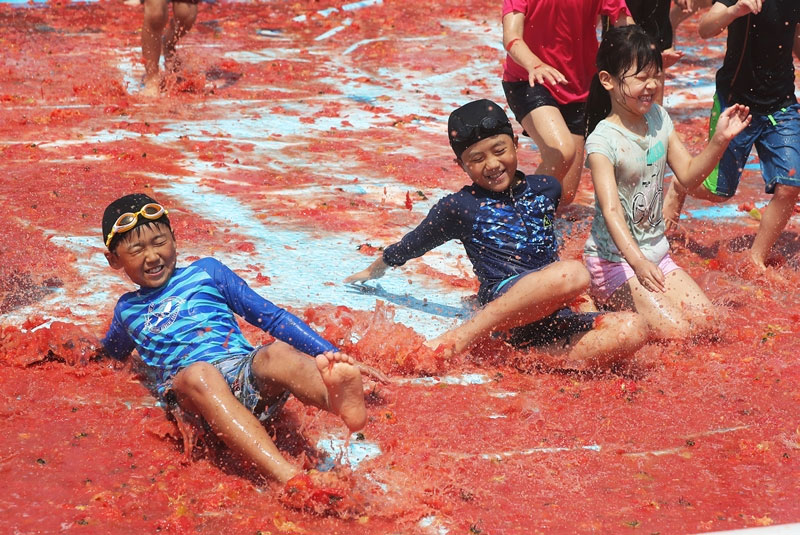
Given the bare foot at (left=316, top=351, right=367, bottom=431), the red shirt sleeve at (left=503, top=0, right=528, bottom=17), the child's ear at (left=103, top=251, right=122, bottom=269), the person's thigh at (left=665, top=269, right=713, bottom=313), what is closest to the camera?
the bare foot at (left=316, top=351, right=367, bottom=431)

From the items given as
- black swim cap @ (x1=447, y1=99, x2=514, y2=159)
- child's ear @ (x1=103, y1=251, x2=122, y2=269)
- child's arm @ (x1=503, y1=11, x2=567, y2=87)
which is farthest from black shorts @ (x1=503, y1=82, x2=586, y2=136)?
child's ear @ (x1=103, y1=251, x2=122, y2=269)

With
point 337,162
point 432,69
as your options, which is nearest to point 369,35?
point 432,69

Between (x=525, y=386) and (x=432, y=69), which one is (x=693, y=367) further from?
(x=432, y=69)

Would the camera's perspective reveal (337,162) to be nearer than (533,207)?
No

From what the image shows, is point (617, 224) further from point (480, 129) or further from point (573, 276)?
point (480, 129)

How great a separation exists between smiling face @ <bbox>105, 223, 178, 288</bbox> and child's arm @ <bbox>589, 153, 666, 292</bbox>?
80.7 inches

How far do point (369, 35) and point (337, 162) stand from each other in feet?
15.2

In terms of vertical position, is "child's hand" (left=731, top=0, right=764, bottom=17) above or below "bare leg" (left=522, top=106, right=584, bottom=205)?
above

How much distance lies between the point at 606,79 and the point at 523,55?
611 millimetres

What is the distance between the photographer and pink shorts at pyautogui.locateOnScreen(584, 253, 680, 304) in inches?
201

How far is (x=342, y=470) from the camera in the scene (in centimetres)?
346

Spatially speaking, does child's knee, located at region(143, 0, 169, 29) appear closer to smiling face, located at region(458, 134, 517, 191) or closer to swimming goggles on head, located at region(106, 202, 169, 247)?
smiling face, located at region(458, 134, 517, 191)

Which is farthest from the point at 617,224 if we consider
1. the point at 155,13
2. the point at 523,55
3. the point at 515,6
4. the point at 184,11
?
the point at 184,11

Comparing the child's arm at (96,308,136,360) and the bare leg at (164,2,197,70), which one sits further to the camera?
the bare leg at (164,2,197,70)
